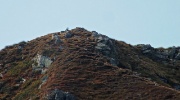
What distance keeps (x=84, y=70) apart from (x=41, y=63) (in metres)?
15.6

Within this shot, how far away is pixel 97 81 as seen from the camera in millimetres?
97062

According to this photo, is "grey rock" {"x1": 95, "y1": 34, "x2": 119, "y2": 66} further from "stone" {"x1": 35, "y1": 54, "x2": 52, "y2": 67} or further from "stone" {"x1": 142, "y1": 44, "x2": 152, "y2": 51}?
"stone" {"x1": 142, "y1": 44, "x2": 152, "y2": 51}

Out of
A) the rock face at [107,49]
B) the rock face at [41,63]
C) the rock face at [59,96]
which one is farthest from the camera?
the rock face at [107,49]

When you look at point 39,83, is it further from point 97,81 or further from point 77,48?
point 77,48

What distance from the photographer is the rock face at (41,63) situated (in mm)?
109825

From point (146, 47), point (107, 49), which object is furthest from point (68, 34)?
point (146, 47)

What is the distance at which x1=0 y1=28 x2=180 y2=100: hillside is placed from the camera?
297 ft

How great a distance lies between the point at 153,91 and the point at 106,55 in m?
32.5

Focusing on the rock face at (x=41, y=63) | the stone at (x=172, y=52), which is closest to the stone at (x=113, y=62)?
the rock face at (x=41, y=63)

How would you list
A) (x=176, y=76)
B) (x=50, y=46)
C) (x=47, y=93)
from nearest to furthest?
(x=47, y=93)
(x=50, y=46)
(x=176, y=76)

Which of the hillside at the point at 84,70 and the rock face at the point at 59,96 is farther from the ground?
the hillside at the point at 84,70

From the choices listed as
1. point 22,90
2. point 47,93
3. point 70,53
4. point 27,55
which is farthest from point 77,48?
point 47,93

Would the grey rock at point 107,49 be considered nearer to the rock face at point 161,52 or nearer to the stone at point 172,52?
the rock face at point 161,52

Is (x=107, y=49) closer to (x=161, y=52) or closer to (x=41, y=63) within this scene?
(x=41, y=63)
